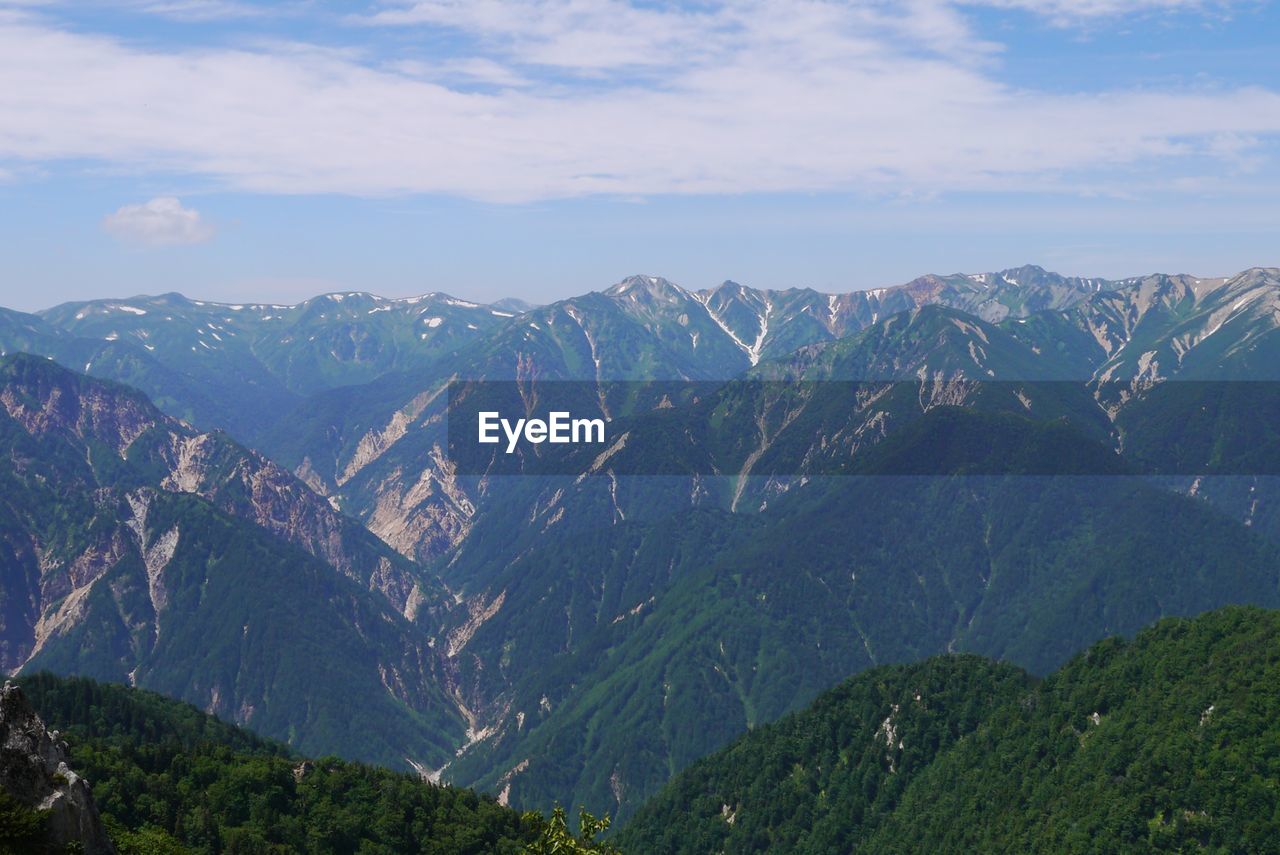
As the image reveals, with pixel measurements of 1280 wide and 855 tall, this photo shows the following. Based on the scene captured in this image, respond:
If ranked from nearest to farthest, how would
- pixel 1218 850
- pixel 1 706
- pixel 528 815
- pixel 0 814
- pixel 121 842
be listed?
pixel 0 814 → pixel 1 706 → pixel 528 815 → pixel 121 842 → pixel 1218 850

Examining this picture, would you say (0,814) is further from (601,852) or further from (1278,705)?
(1278,705)

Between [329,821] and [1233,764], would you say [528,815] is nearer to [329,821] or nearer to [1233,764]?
[329,821]

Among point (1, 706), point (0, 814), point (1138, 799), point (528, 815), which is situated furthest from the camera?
point (1138, 799)

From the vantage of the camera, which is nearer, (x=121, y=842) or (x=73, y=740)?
(x=121, y=842)

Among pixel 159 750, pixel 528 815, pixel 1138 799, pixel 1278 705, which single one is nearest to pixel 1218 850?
pixel 1138 799

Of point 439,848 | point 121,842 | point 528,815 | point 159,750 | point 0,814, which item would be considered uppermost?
point 0,814

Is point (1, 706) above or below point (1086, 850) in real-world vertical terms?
above
